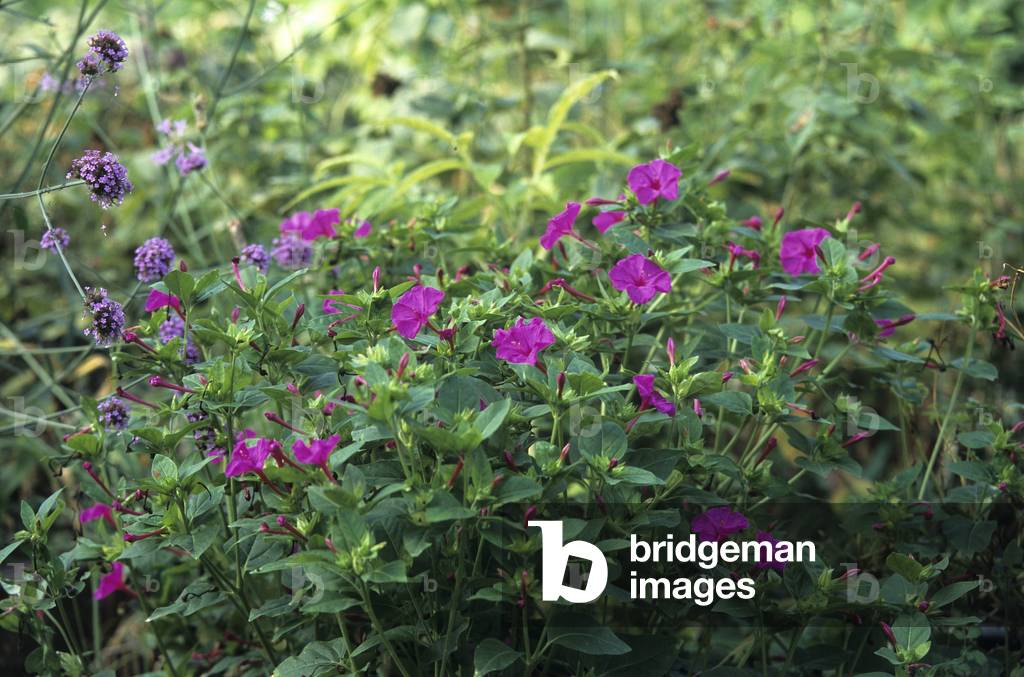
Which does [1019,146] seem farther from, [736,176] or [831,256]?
[831,256]

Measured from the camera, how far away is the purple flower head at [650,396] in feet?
3.76

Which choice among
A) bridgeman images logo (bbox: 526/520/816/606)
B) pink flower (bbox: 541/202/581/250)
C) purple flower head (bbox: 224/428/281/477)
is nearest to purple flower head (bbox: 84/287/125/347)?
purple flower head (bbox: 224/428/281/477)

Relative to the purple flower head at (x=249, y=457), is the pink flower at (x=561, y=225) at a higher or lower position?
higher

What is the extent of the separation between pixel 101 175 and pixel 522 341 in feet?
1.77

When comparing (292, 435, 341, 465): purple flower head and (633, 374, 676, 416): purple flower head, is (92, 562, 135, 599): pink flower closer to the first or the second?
(292, 435, 341, 465): purple flower head

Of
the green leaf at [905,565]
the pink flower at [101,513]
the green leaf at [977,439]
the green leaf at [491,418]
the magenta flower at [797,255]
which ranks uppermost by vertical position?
the magenta flower at [797,255]

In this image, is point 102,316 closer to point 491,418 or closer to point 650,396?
point 491,418

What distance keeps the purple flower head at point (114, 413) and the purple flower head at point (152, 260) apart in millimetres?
166

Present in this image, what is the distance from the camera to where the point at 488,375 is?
3.92 ft

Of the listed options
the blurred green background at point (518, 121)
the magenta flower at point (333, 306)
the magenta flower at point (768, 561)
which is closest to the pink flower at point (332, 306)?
the magenta flower at point (333, 306)

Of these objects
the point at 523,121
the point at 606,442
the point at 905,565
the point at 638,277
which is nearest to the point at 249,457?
the point at 606,442

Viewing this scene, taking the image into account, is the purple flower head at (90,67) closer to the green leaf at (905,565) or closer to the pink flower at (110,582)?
the pink flower at (110,582)

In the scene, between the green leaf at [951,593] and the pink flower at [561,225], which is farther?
the pink flower at [561,225]

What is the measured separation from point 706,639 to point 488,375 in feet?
1.61
